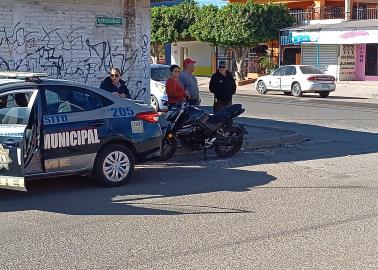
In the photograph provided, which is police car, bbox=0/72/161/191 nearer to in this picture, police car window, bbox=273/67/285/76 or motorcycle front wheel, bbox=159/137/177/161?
motorcycle front wheel, bbox=159/137/177/161

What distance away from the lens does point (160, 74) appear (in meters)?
20.9

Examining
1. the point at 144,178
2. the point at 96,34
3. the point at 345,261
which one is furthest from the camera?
the point at 96,34

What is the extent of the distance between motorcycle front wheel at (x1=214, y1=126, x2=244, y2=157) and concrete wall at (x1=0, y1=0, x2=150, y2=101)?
130 inches

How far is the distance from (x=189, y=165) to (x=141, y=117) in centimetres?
213

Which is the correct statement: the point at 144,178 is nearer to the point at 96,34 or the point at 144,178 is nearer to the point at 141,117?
the point at 141,117

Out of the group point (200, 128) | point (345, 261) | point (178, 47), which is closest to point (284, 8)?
point (178, 47)

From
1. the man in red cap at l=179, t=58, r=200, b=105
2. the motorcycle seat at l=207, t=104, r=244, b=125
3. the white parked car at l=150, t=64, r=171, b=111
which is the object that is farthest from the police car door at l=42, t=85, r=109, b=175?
the white parked car at l=150, t=64, r=171, b=111

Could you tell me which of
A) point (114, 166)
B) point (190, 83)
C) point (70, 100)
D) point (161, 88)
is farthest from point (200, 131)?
point (161, 88)

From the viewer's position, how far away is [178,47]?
49.6 metres

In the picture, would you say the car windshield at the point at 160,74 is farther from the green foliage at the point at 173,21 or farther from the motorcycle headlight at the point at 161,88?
the green foliage at the point at 173,21

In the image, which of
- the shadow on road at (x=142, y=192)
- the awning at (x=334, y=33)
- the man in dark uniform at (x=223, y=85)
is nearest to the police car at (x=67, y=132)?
the shadow on road at (x=142, y=192)

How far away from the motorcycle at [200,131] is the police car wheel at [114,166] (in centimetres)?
207

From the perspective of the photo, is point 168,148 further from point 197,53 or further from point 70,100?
point 197,53

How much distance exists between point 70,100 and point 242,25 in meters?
29.8
